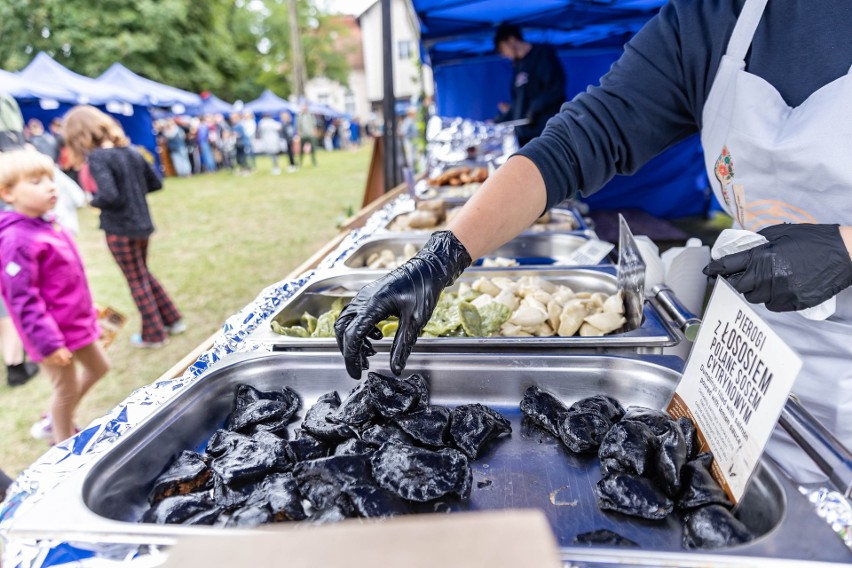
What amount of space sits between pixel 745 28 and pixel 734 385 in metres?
0.93

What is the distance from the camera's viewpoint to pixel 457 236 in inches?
52.5

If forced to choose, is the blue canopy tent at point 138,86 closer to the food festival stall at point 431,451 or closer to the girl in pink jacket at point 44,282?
the girl in pink jacket at point 44,282

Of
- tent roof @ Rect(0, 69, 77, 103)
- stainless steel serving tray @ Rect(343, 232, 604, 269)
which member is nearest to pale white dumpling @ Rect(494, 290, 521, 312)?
stainless steel serving tray @ Rect(343, 232, 604, 269)

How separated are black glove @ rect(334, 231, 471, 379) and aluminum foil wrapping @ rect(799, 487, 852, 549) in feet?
2.47

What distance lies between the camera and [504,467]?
105 cm

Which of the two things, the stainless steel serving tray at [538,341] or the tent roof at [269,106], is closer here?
the stainless steel serving tray at [538,341]

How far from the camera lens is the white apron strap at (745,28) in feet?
4.05

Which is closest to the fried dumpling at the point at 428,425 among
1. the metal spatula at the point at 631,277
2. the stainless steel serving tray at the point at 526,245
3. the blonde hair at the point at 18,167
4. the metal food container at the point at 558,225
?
the metal spatula at the point at 631,277

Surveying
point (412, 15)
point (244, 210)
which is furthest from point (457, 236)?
point (244, 210)

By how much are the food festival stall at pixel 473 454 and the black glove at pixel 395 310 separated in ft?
0.53

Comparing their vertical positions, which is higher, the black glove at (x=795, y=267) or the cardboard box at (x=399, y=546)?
the black glove at (x=795, y=267)

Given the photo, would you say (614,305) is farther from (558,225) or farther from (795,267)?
(558,225)

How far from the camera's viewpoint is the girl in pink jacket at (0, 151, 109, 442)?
2457mm

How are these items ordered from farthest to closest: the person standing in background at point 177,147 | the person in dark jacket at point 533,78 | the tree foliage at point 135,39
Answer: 1. the tree foliage at point 135,39
2. the person standing in background at point 177,147
3. the person in dark jacket at point 533,78
